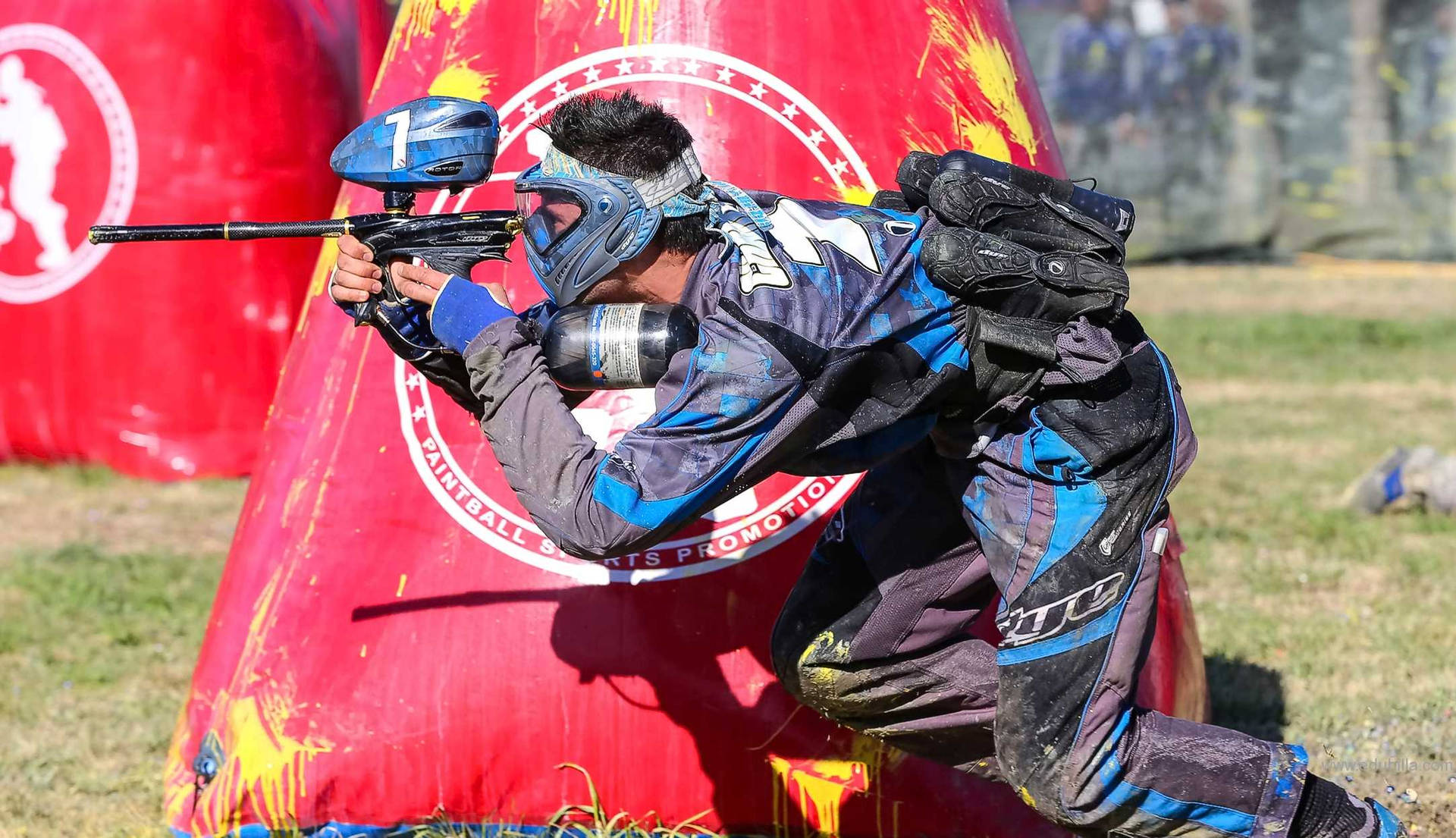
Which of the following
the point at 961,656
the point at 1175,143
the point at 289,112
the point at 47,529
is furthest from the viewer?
the point at 1175,143

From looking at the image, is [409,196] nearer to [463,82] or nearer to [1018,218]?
[463,82]

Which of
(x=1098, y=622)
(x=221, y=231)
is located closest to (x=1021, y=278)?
(x=1098, y=622)

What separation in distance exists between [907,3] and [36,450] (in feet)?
18.6

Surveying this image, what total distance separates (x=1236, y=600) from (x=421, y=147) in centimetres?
382

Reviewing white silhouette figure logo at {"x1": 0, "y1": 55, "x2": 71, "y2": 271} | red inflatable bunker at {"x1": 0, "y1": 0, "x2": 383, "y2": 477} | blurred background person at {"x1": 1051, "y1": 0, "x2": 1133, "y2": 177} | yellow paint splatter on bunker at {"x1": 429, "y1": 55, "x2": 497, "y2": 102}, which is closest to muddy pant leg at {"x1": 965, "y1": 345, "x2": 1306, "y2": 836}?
yellow paint splatter on bunker at {"x1": 429, "y1": 55, "x2": 497, "y2": 102}

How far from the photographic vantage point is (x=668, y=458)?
260 centimetres

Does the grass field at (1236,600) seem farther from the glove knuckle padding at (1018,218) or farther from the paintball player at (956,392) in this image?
the glove knuckle padding at (1018,218)

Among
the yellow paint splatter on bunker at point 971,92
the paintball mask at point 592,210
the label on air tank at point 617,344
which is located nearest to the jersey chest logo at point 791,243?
the paintball mask at point 592,210

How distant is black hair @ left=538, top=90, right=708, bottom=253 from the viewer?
279 cm

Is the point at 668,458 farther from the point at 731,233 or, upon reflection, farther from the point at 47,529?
the point at 47,529

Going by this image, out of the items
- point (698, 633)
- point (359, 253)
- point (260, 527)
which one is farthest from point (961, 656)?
point (260, 527)

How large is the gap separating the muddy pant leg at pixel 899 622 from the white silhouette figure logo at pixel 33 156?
534cm

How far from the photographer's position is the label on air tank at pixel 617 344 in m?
2.78

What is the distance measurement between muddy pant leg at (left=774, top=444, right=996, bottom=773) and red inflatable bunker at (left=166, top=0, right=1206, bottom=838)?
28 cm
